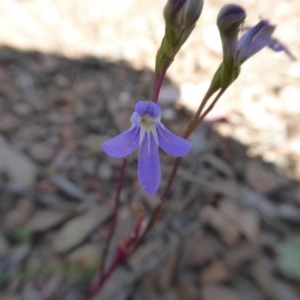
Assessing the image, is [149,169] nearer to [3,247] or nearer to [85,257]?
[85,257]

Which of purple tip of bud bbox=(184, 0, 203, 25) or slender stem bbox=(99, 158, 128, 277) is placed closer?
purple tip of bud bbox=(184, 0, 203, 25)

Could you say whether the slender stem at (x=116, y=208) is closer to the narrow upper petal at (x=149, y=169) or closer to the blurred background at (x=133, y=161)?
the blurred background at (x=133, y=161)

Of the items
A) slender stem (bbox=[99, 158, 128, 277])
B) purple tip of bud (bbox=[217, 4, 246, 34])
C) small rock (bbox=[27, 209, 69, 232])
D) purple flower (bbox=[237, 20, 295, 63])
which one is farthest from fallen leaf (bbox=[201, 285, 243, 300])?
purple tip of bud (bbox=[217, 4, 246, 34])

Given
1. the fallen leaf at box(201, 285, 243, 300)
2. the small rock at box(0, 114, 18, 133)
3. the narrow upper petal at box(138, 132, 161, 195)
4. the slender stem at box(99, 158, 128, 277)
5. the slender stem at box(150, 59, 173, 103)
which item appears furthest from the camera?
the small rock at box(0, 114, 18, 133)

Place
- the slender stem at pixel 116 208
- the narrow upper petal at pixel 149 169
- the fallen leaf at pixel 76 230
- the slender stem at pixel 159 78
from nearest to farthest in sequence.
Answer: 1. the narrow upper petal at pixel 149 169
2. the slender stem at pixel 159 78
3. the slender stem at pixel 116 208
4. the fallen leaf at pixel 76 230

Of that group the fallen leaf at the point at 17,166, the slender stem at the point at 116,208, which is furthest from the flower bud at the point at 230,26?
the fallen leaf at the point at 17,166

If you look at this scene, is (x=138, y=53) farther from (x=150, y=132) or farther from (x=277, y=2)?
(x=150, y=132)

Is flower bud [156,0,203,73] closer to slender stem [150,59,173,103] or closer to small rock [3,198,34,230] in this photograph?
slender stem [150,59,173,103]

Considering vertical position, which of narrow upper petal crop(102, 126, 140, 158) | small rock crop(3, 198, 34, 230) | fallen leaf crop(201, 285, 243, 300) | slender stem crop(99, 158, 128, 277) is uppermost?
narrow upper petal crop(102, 126, 140, 158)
